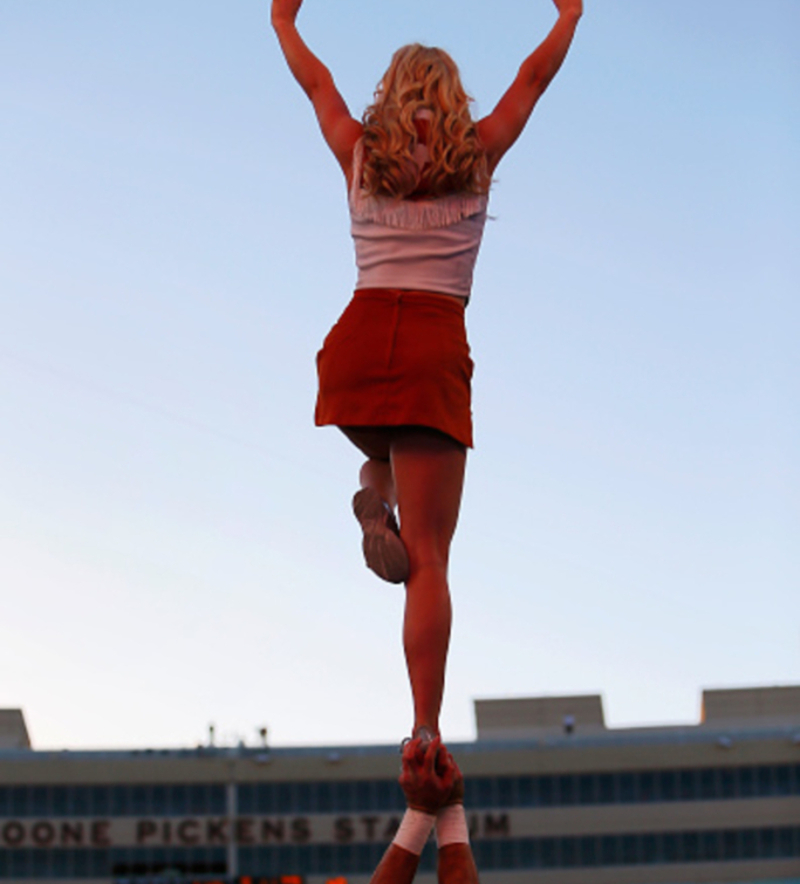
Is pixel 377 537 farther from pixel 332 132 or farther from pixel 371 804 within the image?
pixel 371 804

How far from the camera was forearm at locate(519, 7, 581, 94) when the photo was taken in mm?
6488

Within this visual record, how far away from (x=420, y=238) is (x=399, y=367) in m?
0.55

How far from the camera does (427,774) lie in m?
5.79

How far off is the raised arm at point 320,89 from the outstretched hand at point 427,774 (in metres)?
2.21

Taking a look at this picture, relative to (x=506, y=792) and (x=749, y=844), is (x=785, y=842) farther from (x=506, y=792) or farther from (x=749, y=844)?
(x=506, y=792)

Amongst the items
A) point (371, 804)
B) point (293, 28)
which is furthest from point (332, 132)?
point (371, 804)

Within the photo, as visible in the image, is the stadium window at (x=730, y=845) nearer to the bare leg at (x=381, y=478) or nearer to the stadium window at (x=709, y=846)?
the stadium window at (x=709, y=846)

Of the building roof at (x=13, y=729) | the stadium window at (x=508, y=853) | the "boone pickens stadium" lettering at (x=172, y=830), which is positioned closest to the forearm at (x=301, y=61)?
the "boone pickens stadium" lettering at (x=172, y=830)

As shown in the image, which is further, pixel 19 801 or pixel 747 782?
pixel 19 801

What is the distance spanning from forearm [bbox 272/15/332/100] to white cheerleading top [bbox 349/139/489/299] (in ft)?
1.36

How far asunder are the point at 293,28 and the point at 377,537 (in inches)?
81.6

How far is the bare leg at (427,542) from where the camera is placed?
19.5 feet

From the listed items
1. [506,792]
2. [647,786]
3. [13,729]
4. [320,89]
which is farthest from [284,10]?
[13,729]

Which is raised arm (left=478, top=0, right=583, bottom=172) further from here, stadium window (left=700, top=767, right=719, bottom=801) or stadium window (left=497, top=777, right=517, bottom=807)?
stadium window (left=700, top=767, right=719, bottom=801)
